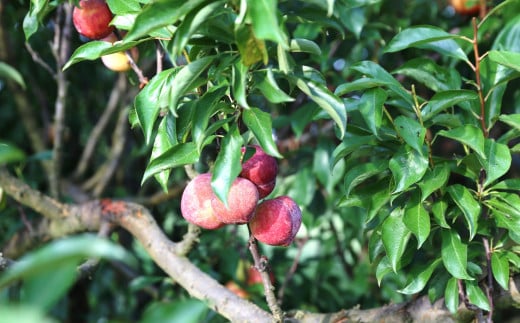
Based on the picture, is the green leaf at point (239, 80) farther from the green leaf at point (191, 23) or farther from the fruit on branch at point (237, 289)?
the fruit on branch at point (237, 289)

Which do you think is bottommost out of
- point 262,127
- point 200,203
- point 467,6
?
point 467,6

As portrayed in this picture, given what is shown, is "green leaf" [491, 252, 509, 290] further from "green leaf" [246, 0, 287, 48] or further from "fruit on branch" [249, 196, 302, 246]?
"green leaf" [246, 0, 287, 48]

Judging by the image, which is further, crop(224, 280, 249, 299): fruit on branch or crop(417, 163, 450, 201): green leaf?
crop(224, 280, 249, 299): fruit on branch

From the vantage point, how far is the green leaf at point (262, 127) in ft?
2.48

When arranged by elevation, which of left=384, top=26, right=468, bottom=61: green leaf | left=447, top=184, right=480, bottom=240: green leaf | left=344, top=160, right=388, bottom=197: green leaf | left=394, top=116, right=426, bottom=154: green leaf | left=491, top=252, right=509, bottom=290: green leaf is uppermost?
left=384, top=26, right=468, bottom=61: green leaf

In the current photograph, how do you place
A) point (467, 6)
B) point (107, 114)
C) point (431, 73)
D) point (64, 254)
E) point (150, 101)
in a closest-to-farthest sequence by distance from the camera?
point (64, 254), point (150, 101), point (431, 73), point (467, 6), point (107, 114)

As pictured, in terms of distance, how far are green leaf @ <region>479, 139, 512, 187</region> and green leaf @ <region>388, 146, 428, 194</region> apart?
0.28 ft

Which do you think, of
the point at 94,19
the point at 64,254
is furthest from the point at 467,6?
the point at 64,254

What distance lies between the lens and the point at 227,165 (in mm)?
756

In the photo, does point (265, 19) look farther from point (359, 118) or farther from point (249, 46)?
point (359, 118)

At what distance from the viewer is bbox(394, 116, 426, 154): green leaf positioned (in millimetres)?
848

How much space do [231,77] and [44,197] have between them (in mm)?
936

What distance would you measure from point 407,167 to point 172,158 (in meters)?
0.31

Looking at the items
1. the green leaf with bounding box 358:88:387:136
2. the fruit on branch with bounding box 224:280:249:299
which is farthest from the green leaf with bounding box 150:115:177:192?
the fruit on branch with bounding box 224:280:249:299
